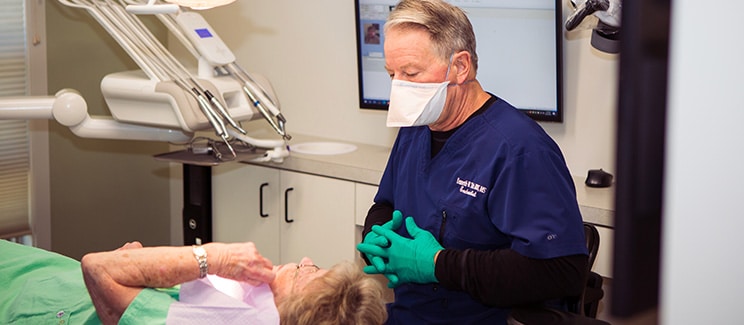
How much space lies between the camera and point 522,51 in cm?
262

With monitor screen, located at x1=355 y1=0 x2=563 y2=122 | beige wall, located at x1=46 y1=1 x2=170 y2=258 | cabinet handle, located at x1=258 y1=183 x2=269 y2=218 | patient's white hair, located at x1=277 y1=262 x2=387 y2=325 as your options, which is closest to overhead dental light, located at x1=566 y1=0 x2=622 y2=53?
monitor screen, located at x1=355 y1=0 x2=563 y2=122

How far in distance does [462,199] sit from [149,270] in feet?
2.23

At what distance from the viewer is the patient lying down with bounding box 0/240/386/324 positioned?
1.67m

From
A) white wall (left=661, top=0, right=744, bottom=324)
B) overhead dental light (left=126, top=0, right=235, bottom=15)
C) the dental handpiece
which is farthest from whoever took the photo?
the dental handpiece

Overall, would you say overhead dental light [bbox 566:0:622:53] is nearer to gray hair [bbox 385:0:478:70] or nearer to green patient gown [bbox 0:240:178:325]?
gray hair [bbox 385:0:478:70]

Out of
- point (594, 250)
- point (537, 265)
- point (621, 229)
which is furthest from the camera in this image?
point (594, 250)

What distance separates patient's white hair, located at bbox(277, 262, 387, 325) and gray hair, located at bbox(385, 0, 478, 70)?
1.61 ft

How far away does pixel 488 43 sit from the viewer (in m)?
2.70

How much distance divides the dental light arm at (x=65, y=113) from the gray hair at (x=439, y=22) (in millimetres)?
1155

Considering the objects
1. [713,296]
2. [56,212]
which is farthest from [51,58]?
[713,296]

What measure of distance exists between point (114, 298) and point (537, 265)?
2.82ft

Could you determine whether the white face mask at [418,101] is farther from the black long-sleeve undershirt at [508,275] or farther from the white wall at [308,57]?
the white wall at [308,57]

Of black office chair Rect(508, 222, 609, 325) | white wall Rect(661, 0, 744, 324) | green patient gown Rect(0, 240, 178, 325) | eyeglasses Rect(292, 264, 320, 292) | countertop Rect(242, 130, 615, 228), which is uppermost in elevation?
white wall Rect(661, 0, 744, 324)

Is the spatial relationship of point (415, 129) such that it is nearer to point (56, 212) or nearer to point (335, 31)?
point (335, 31)
